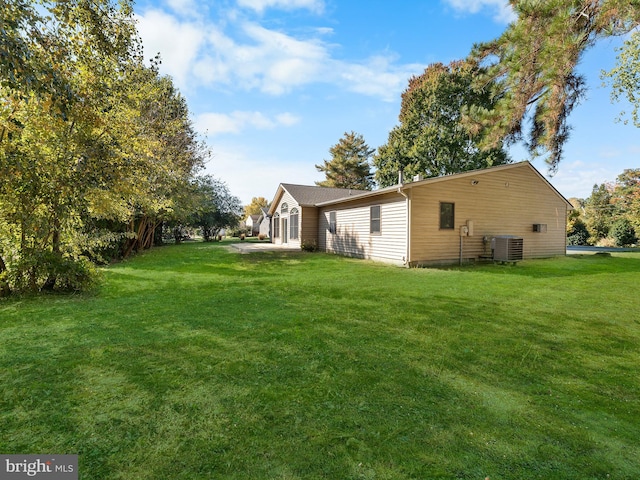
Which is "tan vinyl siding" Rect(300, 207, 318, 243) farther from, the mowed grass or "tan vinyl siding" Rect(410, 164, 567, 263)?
the mowed grass

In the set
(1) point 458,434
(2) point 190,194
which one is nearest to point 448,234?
(1) point 458,434

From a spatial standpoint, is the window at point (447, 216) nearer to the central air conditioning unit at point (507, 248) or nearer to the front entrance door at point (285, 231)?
the central air conditioning unit at point (507, 248)

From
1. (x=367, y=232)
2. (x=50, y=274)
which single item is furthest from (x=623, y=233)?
(x=50, y=274)

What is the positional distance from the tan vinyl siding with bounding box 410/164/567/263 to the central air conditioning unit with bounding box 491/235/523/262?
16.3 inches

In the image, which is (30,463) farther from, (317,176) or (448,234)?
(317,176)

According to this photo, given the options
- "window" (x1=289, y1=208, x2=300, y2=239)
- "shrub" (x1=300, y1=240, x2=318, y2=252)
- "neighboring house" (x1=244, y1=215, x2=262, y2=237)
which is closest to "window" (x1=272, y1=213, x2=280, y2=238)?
"window" (x1=289, y1=208, x2=300, y2=239)

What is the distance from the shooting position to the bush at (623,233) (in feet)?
70.6

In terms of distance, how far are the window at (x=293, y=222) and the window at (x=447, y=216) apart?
8.31 metres

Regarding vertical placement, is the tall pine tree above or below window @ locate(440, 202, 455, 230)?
above

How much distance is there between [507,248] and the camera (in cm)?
1100

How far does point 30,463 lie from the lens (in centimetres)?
176

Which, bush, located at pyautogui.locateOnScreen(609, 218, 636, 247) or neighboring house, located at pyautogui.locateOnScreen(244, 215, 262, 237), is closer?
bush, located at pyautogui.locateOnScreen(609, 218, 636, 247)

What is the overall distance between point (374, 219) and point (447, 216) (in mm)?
2609

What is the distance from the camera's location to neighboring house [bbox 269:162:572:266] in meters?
10.5
